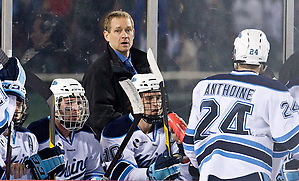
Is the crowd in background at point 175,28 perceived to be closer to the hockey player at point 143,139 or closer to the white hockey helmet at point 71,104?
the white hockey helmet at point 71,104

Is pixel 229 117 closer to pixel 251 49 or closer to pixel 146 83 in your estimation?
pixel 251 49

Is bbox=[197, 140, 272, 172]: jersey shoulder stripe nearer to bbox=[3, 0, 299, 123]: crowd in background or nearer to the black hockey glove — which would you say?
the black hockey glove

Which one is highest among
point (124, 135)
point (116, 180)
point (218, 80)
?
point (218, 80)

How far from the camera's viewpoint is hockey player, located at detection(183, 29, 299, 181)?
329 cm

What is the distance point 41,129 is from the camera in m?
4.30

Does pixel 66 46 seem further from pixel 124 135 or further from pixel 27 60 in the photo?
pixel 124 135

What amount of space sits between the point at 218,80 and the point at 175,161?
1.05 m

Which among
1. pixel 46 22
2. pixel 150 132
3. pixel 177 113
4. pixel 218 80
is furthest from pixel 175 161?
pixel 46 22

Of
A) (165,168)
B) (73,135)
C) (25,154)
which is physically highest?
(73,135)

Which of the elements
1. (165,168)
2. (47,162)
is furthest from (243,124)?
(47,162)

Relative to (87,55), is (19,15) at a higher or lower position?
higher

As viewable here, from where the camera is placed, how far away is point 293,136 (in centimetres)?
331

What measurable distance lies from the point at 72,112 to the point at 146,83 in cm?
57

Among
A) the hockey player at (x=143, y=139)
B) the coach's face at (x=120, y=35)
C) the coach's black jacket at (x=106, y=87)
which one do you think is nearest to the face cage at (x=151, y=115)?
the hockey player at (x=143, y=139)
